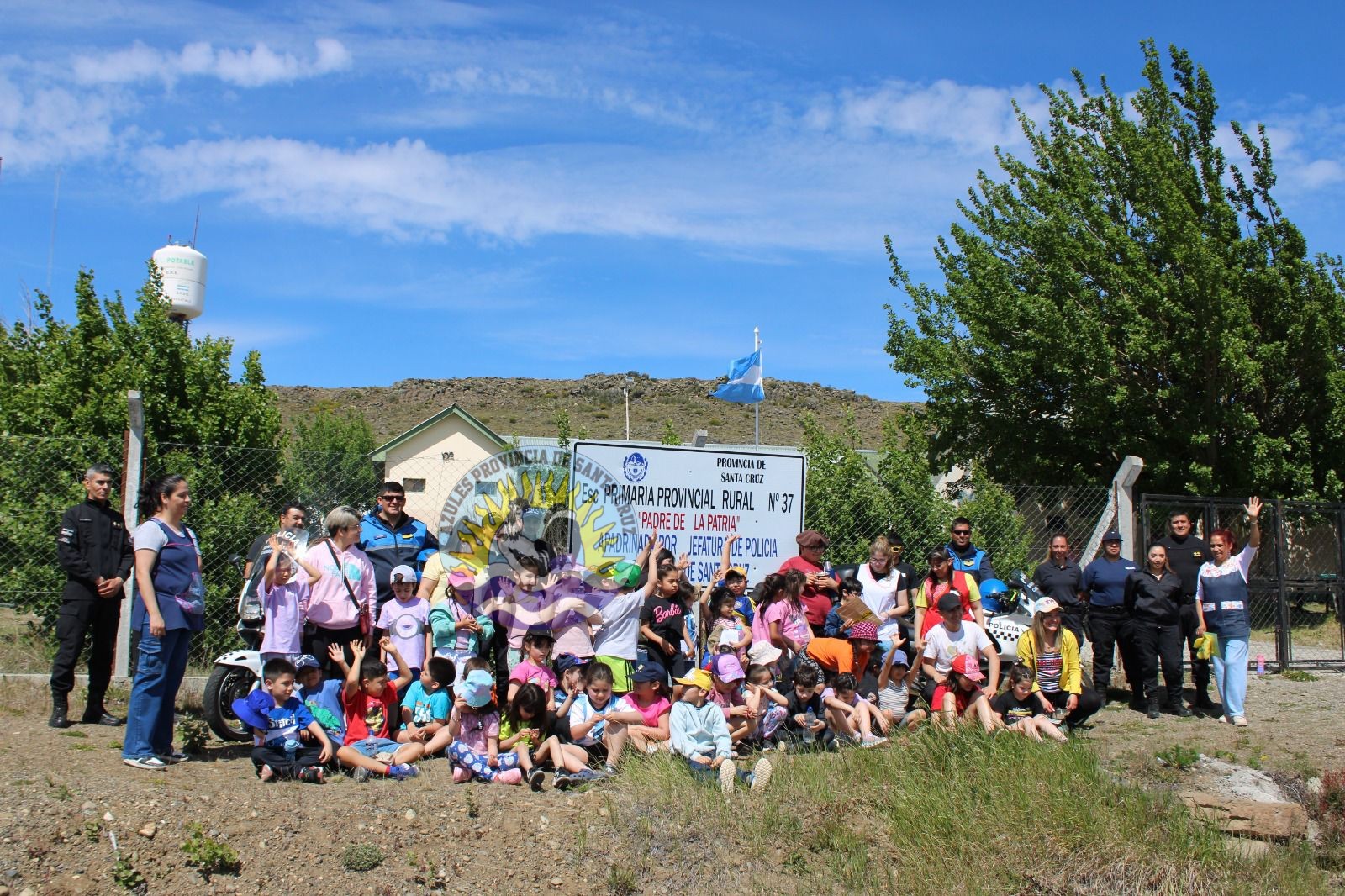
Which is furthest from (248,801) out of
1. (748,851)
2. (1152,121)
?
(1152,121)

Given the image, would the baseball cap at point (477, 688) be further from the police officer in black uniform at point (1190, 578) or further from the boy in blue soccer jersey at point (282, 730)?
the police officer in black uniform at point (1190, 578)

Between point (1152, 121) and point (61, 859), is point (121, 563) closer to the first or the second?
point (61, 859)

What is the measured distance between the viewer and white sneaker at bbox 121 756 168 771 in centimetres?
592

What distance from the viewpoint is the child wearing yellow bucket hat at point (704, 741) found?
20.8 feet

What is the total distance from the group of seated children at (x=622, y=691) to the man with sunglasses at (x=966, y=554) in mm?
914

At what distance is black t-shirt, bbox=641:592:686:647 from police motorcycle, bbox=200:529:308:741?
2.40 meters

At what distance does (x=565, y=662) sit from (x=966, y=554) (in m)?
3.44

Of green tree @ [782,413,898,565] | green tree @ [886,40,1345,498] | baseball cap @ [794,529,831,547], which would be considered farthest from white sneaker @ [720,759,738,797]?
green tree @ [886,40,1345,498]

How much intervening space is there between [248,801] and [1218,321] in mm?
13900

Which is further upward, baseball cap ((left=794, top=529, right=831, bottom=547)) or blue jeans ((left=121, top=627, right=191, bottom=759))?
baseball cap ((left=794, top=529, right=831, bottom=547))

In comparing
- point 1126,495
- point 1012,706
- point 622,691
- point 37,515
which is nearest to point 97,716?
point 37,515

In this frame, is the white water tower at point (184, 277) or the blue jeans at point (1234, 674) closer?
the blue jeans at point (1234, 674)

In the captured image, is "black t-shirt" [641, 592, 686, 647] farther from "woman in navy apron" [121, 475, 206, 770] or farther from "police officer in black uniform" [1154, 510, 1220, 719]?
"police officer in black uniform" [1154, 510, 1220, 719]

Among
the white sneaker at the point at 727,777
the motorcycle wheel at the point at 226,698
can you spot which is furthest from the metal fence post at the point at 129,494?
the white sneaker at the point at 727,777
